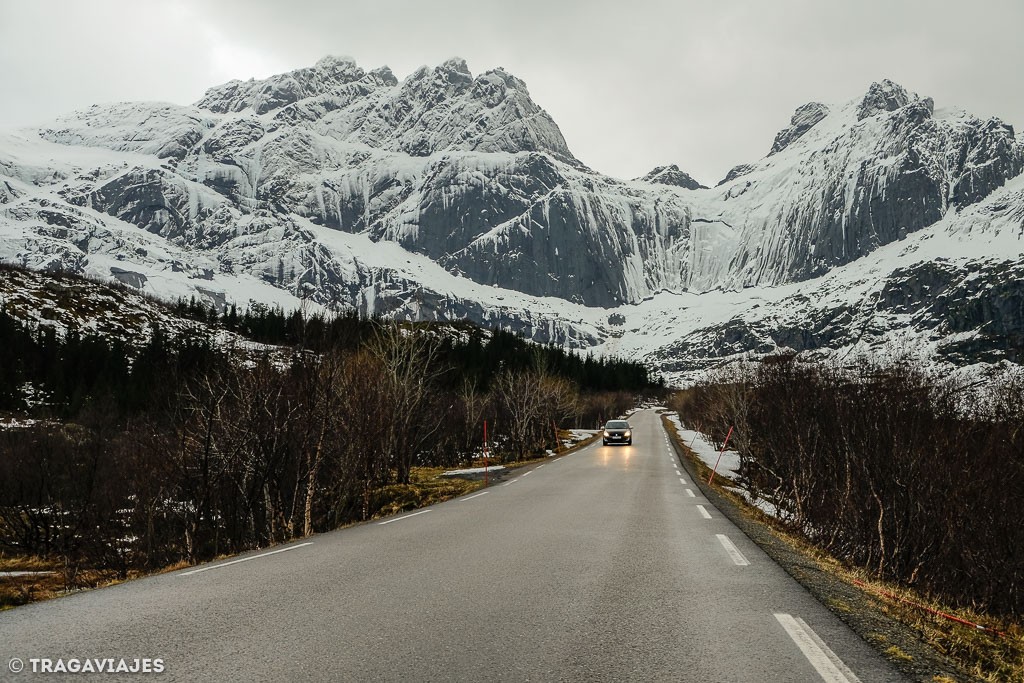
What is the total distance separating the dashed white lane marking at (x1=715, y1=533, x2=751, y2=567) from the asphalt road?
0.05 m

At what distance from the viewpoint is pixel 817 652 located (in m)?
4.78

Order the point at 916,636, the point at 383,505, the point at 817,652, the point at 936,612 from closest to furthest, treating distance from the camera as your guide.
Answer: the point at 817,652 → the point at 916,636 → the point at 936,612 → the point at 383,505

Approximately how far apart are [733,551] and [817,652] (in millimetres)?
4659

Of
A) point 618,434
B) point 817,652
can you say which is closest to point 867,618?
point 817,652

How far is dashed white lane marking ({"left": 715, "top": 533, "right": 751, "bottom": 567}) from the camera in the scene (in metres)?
8.44

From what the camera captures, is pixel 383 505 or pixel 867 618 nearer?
pixel 867 618

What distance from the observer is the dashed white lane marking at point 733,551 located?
844 cm

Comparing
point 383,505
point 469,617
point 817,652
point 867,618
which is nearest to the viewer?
point 817,652

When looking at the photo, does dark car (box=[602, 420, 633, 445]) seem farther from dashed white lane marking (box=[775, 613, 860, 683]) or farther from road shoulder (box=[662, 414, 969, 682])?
dashed white lane marking (box=[775, 613, 860, 683])

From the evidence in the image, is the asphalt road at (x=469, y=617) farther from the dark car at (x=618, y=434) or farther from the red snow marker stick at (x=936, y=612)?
the dark car at (x=618, y=434)

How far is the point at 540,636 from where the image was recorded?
16.7 feet

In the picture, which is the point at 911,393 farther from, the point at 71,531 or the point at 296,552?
the point at 71,531

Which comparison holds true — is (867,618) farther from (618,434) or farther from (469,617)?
(618,434)

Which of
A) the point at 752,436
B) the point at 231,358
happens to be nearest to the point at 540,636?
the point at 231,358
